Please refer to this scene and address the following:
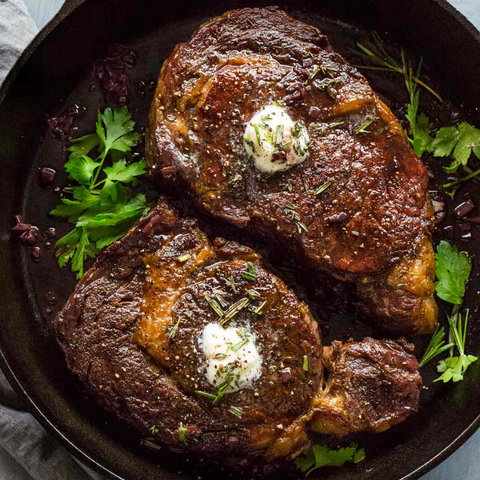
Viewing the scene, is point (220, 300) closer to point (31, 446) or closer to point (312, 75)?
point (312, 75)

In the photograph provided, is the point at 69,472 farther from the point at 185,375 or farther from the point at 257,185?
the point at 257,185

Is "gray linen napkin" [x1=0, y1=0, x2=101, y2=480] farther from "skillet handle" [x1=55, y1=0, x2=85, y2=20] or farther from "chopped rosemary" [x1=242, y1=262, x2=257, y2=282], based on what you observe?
"skillet handle" [x1=55, y1=0, x2=85, y2=20]

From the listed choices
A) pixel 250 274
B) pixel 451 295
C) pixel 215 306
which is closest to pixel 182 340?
pixel 215 306

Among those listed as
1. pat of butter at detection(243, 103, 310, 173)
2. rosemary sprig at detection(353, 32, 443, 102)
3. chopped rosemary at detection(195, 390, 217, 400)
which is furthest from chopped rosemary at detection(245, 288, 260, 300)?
rosemary sprig at detection(353, 32, 443, 102)

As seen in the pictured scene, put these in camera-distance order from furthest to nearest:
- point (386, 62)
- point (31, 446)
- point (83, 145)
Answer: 1. point (386, 62)
2. point (83, 145)
3. point (31, 446)

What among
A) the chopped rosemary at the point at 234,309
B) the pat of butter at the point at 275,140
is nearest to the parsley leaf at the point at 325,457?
the chopped rosemary at the point at 234,309

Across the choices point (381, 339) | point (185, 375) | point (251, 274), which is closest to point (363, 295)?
point (381, 339)
